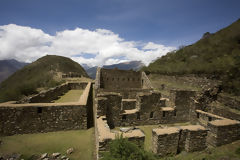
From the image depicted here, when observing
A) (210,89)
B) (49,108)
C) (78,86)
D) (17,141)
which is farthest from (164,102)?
(78,86)

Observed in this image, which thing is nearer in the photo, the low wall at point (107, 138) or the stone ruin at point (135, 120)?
the low wall at point (107, 138)

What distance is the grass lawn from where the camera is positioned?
15.2 ft

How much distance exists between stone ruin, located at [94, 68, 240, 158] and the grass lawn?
68 centimetres

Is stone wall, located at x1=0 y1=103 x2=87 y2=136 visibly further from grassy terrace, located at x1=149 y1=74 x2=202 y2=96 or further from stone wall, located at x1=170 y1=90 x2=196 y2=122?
grassy terrace, located at x1=149 y1=74 x2=202 y2=96

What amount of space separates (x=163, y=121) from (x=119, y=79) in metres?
10.5

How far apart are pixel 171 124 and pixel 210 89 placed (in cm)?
469

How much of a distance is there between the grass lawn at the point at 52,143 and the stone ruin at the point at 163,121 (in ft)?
2.25

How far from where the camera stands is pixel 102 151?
3895 mm

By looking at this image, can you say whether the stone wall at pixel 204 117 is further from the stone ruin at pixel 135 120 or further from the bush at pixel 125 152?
the bush at pixel 125 152

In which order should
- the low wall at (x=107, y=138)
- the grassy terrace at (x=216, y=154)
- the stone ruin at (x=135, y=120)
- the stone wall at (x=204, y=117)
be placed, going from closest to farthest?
the low wall at (x=107, y=138) < the grassy terrace at (x=216, y=154) < the stone ruin at (x=135, y=120) < the stone wall at (x=204, y=117)

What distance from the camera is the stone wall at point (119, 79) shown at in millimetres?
16797

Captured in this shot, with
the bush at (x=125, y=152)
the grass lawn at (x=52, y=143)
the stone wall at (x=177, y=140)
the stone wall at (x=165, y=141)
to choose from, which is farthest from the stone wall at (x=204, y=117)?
the grass lawn at (x=52, y=143)

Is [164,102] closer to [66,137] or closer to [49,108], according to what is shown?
[66,137]

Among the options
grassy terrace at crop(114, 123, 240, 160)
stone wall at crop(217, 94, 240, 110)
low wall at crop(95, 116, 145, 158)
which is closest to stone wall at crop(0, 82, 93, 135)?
low wall at crop(95, 116, 145, 158)
